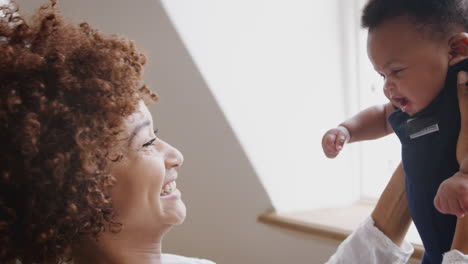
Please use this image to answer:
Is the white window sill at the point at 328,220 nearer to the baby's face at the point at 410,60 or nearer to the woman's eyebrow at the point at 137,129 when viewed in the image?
the baby's face at the point at 410,60

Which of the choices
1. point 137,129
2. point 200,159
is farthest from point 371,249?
point 200,159

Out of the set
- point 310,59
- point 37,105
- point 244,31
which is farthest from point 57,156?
point 310,59

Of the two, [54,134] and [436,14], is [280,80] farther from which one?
[54,134]

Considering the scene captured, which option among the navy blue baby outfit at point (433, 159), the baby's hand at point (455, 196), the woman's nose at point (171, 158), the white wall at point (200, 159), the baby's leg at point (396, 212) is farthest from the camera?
the white wall at point (200, 159)

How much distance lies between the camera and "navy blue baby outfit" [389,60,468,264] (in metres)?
0.77

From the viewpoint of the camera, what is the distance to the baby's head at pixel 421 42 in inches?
31.2

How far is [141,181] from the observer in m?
0.81

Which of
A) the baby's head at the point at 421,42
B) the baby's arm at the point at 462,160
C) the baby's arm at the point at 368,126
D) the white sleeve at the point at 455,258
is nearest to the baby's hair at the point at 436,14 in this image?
the baby's head at the point at 421,42

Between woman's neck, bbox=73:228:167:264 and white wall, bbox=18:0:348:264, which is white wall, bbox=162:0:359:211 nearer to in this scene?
white wall, bbox=18:0:348:264

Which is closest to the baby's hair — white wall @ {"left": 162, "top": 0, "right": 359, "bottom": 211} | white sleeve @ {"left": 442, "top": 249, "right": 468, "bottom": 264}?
white sleeve @ {"left": 442, "top": 249, "right": 468, "bottom": 264}

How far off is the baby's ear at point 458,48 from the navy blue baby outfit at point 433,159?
0.01 metres

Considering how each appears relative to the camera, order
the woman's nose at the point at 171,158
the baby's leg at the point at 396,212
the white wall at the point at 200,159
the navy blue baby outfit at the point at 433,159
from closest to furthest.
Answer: the navy blue baby outfit at the point at 433,159 → the woman's nose at the point at 171,158 → the baby's leg at the point at 396,212 → the white wall at the point at 200,159

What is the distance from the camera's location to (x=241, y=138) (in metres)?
1.56

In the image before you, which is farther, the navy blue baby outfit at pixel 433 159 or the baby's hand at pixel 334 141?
the baby's hand at pixel 334 141
